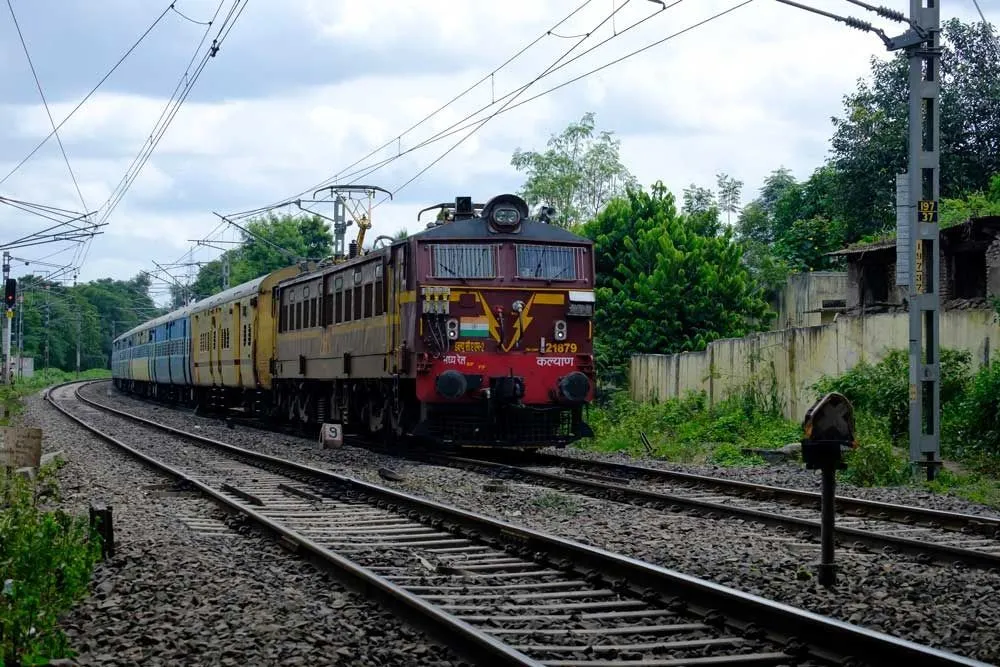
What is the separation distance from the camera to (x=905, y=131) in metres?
45.8

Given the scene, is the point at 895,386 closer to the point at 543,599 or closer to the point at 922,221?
the point at 922,221

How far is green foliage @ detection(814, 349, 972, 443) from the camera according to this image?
18.1 meters

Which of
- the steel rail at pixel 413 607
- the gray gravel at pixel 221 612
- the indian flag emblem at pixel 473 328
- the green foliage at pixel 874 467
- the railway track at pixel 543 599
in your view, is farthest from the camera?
the indian flag emblem at pixel 473 328

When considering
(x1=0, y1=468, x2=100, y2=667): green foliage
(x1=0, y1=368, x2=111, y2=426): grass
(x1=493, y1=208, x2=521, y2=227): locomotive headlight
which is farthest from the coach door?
(x1=0, y1=368, x2=111, y2=426): grass

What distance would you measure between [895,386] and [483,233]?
22.2 ft

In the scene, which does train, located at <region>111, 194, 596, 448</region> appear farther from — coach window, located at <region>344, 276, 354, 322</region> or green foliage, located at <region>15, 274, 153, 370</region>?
green foliage, located at <region>15, 274, 153, 370</region>

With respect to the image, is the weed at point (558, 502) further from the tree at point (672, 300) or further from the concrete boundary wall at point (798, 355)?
the tree at point (672, 300)

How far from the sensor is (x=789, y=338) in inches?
886

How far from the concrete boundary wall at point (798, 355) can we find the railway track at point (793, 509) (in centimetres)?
658

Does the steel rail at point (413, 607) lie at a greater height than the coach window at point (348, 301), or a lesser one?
lesser

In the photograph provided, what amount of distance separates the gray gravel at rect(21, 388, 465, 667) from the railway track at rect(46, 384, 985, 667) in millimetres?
227

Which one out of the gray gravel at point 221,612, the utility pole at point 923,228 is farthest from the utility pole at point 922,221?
the gray gravel at point 221,612

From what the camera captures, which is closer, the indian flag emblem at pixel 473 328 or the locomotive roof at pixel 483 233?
the indian flag emblem at pixel 473 328

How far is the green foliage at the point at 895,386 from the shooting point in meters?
18.1
